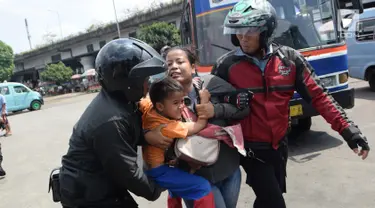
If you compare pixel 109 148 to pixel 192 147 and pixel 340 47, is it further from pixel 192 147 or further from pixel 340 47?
pixel 340 47

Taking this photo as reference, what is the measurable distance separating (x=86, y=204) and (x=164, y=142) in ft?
1.50

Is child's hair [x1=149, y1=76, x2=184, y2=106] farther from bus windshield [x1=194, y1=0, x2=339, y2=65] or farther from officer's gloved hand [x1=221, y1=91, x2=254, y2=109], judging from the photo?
bus windshield [x1=194, y1=0, x2=339, y2=65]

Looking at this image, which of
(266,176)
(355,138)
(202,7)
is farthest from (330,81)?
(266,176)

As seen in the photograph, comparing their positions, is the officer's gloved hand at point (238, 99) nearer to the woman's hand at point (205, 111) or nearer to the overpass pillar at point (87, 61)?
the woman's hand at point (205, 111)

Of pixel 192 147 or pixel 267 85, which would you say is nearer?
pixel 192 147

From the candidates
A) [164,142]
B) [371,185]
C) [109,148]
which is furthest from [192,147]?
[371,185]

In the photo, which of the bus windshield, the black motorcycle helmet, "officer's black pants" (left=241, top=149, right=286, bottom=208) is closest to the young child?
the black motorcycle helmet

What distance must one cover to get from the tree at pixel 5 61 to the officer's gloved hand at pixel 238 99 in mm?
39064

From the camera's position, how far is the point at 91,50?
31.2 metres

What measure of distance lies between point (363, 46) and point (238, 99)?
8392 millimetres

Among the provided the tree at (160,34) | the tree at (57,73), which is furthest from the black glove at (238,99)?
the tree at (57,73)

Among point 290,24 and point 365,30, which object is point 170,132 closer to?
point 290,24

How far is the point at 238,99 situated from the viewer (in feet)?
6.62

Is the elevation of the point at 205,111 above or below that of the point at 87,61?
below
